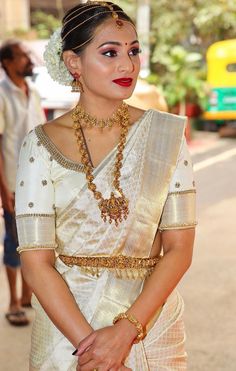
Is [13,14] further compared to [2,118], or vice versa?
[13,14]

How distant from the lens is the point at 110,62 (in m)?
1.58

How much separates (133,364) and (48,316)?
24 cm

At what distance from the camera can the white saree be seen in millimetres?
1559

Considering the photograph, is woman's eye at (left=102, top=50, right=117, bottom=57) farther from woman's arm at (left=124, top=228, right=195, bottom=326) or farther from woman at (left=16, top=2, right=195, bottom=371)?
woman's arm at (left=124, top=228, right=195, bottom=326)

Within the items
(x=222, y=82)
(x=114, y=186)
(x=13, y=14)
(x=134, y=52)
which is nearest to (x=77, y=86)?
(x=134, y=52)

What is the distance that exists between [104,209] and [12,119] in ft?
7.19

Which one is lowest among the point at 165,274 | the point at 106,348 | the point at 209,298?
the point at 209,298

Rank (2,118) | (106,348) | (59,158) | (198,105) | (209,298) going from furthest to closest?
(198,105) < (209,298) < (2,118) < (59,158) < (106,348)

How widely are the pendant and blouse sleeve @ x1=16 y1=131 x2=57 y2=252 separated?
0.12 metres

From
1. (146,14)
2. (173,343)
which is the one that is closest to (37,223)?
(173,343)

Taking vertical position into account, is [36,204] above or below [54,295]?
above

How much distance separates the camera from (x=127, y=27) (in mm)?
1612

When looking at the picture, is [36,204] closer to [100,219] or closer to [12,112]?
[100,219]

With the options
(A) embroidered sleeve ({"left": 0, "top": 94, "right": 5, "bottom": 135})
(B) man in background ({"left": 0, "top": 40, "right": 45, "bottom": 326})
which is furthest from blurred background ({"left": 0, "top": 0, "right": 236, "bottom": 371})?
(A) embroidered sleeve ({"left": 0, "top": 94, "right": 5, "bottom": 135})
